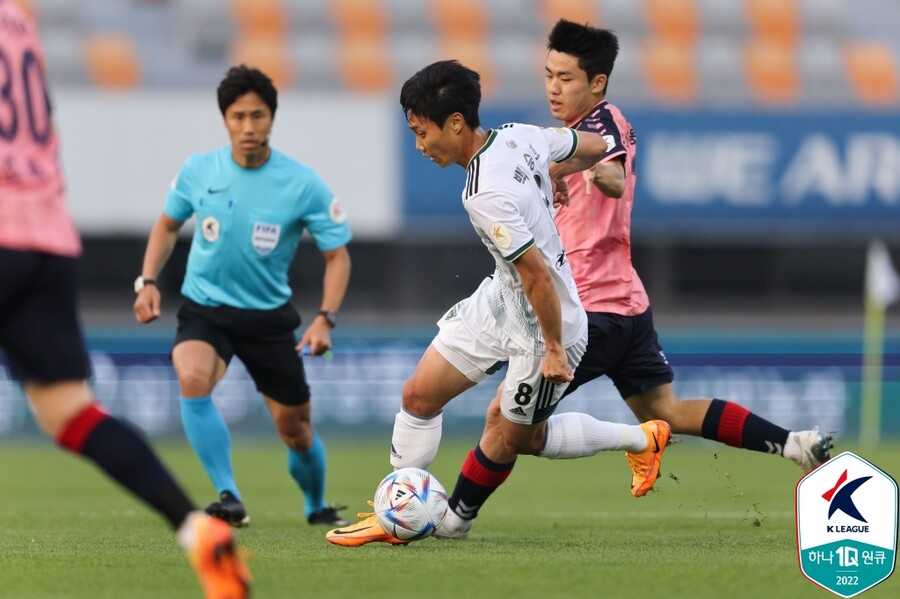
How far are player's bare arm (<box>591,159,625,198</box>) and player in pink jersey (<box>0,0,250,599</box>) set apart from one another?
2587 mm

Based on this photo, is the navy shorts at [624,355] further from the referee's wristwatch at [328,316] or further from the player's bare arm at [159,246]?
the player's bare arm at [159,246]

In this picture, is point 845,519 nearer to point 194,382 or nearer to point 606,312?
point 606,312

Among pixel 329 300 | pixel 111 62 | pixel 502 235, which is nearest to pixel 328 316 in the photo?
pixel 329 300

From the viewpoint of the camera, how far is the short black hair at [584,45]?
7117 mm

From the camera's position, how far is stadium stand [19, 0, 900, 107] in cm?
1984

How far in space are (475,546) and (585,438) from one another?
723 millimetres

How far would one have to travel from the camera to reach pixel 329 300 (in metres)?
8.16

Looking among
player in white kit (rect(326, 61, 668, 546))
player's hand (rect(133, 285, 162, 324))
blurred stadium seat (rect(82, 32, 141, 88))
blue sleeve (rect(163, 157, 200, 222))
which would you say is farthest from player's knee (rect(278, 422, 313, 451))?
blurred stadium seat (rect(82, 32, 141, 88))

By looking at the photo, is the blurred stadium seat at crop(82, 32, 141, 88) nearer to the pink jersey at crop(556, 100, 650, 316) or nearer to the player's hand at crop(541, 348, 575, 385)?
the pink jersey at crop(556, 100, 650, 316)

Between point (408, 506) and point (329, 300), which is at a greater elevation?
point (329, 300)

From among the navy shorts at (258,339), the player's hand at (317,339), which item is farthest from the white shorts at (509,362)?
the navy shorts at (258,339)

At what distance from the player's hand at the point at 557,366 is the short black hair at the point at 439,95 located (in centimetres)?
99

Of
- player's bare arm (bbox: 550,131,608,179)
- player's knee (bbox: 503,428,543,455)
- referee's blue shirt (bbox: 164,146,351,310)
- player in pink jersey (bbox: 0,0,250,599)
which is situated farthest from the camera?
referee's blue shirt (bbox: 164,146,351,310)

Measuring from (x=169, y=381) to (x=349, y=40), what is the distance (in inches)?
263
